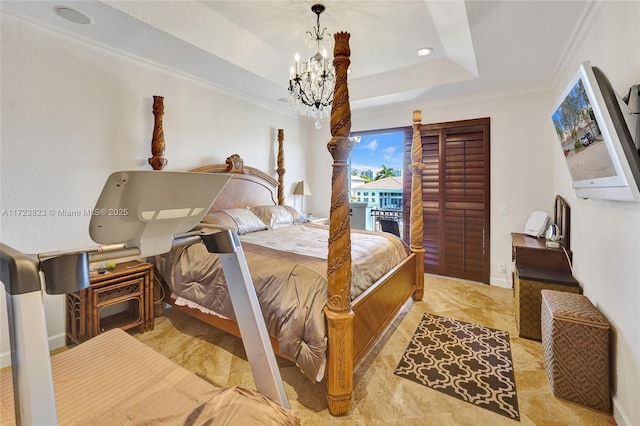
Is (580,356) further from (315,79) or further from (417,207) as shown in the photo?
(315,79)

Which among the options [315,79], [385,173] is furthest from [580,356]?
[385,173]

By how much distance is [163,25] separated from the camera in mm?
2338

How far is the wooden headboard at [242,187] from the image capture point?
348 centimetres

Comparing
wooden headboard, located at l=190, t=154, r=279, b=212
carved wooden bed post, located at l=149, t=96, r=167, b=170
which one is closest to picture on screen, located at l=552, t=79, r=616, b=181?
wooden headboard, located at l=190, t=154, r=279, b=212

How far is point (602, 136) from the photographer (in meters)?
1.43

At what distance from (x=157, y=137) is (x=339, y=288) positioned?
2.38 m

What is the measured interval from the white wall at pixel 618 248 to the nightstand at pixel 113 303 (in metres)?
3.30

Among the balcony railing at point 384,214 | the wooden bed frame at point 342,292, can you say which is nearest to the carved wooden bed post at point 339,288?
the wooden bed frame at point 342,292

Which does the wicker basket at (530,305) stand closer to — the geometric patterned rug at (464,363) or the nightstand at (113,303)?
the geometric patterned rug at (464,363)

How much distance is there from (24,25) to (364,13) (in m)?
2.62

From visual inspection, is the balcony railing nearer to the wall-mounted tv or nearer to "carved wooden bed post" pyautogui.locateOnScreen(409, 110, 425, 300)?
"carved wooden bed post" pyautogui.locateOnScreen(409, 110, 425, 300)

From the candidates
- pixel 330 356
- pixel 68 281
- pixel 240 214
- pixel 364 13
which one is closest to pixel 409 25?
pixel 364 13

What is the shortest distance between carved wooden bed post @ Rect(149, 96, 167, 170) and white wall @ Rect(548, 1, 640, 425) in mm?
3417

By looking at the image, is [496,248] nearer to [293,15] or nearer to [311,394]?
[311,394]
